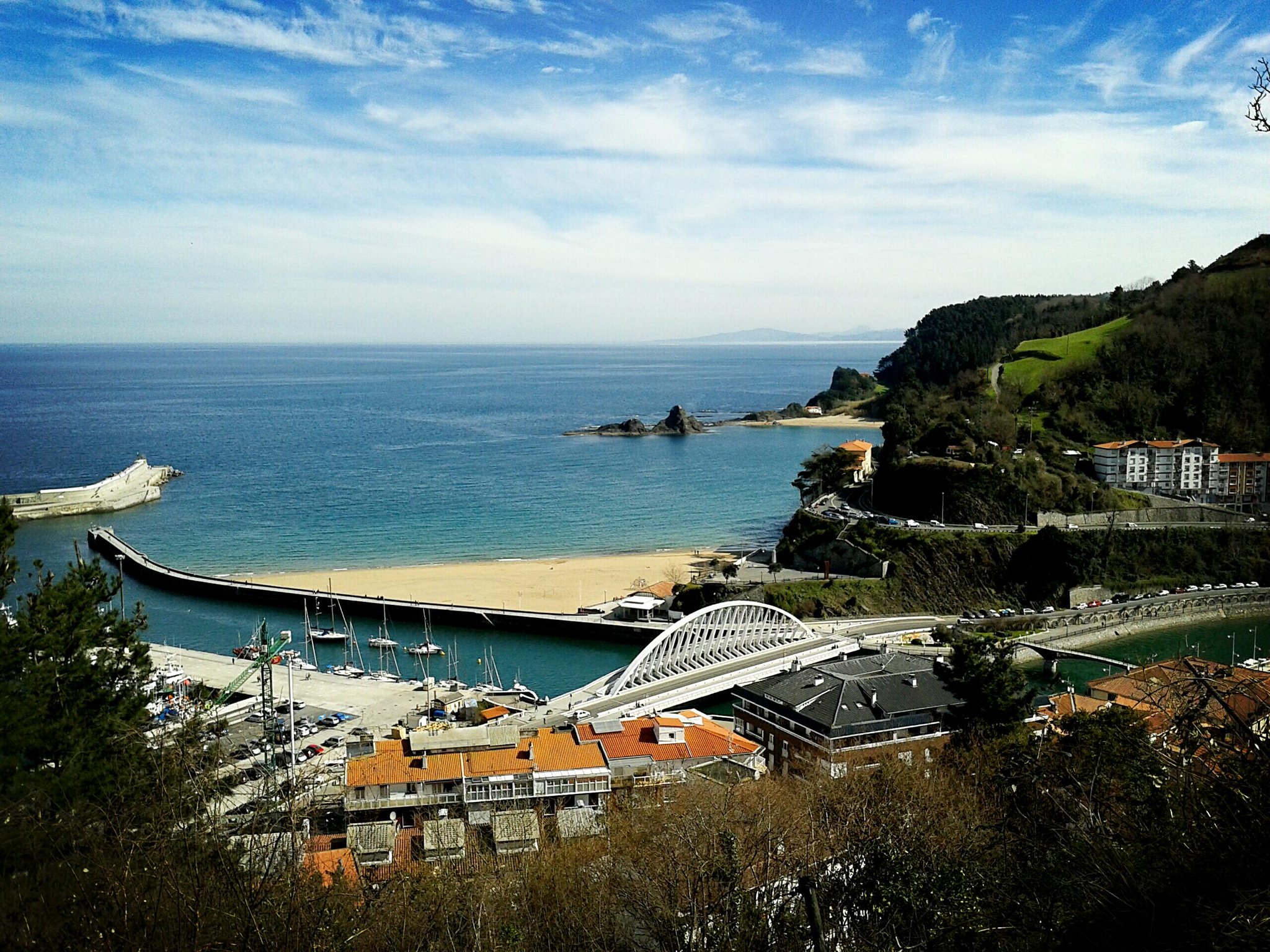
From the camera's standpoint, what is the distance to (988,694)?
1788cm

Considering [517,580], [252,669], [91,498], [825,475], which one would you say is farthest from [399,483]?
[252,669]

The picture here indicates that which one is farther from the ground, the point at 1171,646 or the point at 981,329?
the point at 981,329

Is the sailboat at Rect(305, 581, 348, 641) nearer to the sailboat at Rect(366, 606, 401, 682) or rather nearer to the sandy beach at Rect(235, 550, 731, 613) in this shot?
the sailboat at Rect(366, 606, 401, 682)

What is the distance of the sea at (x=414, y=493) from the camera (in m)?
33.5

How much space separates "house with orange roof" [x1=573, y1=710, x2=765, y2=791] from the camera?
17.5 meters

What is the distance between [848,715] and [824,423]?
276 ft

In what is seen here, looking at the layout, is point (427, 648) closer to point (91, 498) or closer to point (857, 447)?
point (857, 447)

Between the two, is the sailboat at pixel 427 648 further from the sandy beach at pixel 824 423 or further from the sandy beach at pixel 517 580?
the sandy beach at pixel 824 423

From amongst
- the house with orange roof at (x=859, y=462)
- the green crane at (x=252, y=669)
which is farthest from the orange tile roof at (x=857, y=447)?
the green crane at (x=252, y=669)

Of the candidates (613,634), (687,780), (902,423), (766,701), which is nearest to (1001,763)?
(687,780)

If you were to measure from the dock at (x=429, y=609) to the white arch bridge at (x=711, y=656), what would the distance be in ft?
14.0

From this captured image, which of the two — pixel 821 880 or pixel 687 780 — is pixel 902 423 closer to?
pixel 687 780

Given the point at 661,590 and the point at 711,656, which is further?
the point at 661,590

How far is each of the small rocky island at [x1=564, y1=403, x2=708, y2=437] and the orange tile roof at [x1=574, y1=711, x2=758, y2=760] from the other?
221 ft
